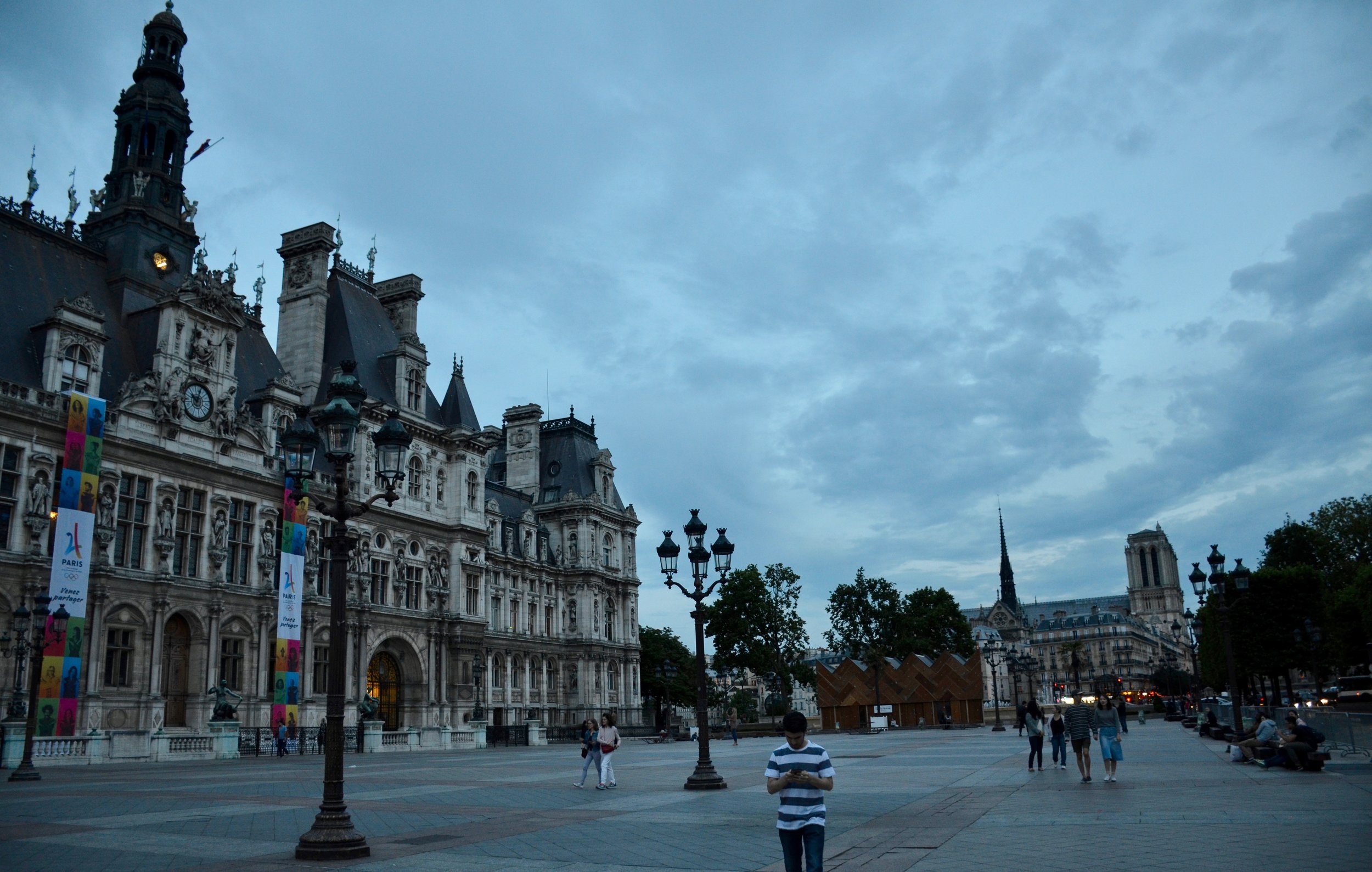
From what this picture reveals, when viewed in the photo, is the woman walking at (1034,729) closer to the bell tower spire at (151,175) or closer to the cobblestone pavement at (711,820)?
the cobblestone pavement at (711,820)

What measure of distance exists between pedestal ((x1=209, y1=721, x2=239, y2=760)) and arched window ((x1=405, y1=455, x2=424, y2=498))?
1998 centimetres

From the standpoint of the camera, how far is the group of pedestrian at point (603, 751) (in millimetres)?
21547

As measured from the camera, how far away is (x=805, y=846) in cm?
744

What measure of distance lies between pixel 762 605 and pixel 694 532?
71.0 metres

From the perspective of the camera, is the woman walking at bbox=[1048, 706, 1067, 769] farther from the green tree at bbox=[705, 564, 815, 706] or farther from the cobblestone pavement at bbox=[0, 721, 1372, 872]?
the green tree at bbox=[705, 564, 815, 706]

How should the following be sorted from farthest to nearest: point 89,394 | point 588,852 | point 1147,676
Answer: point 1147,676
point 89,394
point 588,852

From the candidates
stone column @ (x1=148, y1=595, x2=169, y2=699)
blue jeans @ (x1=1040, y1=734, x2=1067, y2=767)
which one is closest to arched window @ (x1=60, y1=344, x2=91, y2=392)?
stone column @ (x1=148, y1=595, x2=169, y2=699)

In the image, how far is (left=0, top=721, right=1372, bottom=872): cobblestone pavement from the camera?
1091cm

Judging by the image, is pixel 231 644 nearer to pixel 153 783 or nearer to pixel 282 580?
pixel 282 580

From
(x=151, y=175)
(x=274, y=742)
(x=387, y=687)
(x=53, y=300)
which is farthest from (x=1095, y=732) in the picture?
(x=151, y=175)

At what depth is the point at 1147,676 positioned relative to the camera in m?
193

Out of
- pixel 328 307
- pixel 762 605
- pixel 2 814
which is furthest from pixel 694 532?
pixel 762 605

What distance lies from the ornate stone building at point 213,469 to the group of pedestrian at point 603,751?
1847cm

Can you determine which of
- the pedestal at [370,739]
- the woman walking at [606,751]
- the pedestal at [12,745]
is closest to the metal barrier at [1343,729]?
the woman walking at [606,751]
